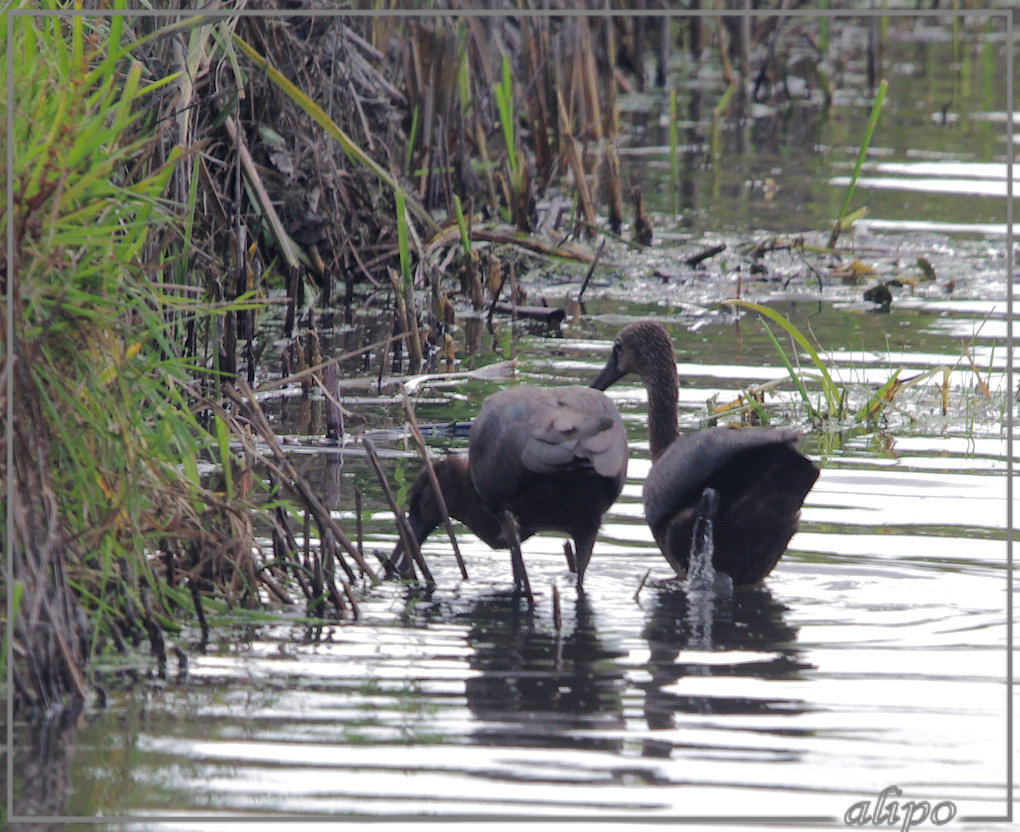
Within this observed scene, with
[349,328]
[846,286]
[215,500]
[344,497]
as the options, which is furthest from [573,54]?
[215,500]

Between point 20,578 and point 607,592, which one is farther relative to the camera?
point 607,592

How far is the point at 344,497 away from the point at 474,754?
212cm

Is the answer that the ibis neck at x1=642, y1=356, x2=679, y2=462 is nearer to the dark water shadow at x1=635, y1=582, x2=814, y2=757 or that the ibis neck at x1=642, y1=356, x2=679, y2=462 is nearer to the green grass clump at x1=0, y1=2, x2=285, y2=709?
the dark water shadow at x1=635, y1=582, x2=814, y2=757

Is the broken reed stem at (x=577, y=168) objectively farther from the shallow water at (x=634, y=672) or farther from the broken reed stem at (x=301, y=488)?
the broken reed stem at (x=301, y=488)

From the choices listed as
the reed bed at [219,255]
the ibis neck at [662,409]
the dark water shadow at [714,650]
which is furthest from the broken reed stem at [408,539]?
the ibis neck at [662,409]

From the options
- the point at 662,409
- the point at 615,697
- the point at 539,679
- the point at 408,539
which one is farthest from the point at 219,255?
the point at 615,697

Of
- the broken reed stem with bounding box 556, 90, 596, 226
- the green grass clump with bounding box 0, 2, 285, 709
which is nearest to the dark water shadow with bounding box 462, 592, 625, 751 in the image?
the green grass clump with bounding box 0, 2, 285, 709

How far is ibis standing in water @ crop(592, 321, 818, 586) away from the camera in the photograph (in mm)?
4609

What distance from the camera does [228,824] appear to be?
3066 millimetres

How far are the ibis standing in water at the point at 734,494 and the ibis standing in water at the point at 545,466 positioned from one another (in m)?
0.19

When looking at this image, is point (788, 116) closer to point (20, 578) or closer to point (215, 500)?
point (215, 500)

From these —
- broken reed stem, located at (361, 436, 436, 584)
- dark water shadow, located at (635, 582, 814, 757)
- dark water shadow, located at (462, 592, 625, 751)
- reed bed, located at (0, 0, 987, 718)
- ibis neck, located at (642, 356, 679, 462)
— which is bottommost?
dark water shadow, located at (635, 582, 814, 757)

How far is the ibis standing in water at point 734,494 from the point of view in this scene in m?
4.61

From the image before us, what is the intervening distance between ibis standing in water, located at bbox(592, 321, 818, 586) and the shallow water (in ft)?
0.46
